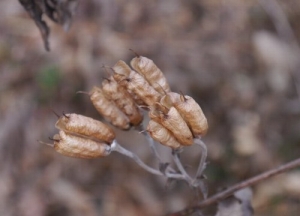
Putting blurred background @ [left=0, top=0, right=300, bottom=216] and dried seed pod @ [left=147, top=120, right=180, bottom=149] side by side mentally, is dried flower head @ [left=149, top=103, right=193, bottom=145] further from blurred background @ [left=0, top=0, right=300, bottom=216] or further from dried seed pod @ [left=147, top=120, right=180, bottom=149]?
blurred background @ [left=0, top=0, right=300, bottom=216]

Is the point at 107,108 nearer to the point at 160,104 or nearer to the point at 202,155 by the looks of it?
the point at 160,104

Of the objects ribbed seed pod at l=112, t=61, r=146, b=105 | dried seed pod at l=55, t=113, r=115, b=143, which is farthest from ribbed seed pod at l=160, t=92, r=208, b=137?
dried seed pod at l=55, t=113, r=115, b=143

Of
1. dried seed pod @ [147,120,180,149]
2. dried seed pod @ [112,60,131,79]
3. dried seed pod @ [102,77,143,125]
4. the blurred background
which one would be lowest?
the blurred background

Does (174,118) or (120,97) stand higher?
(174,118)

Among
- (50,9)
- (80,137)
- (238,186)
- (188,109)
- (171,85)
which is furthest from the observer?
(171,85)

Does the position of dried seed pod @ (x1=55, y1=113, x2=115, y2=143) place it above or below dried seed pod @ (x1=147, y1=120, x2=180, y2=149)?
below

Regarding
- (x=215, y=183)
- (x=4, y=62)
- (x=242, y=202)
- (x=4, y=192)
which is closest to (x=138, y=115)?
(x=242, y=202)

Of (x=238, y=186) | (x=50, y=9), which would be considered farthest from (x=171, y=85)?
(x=238, y=186)
